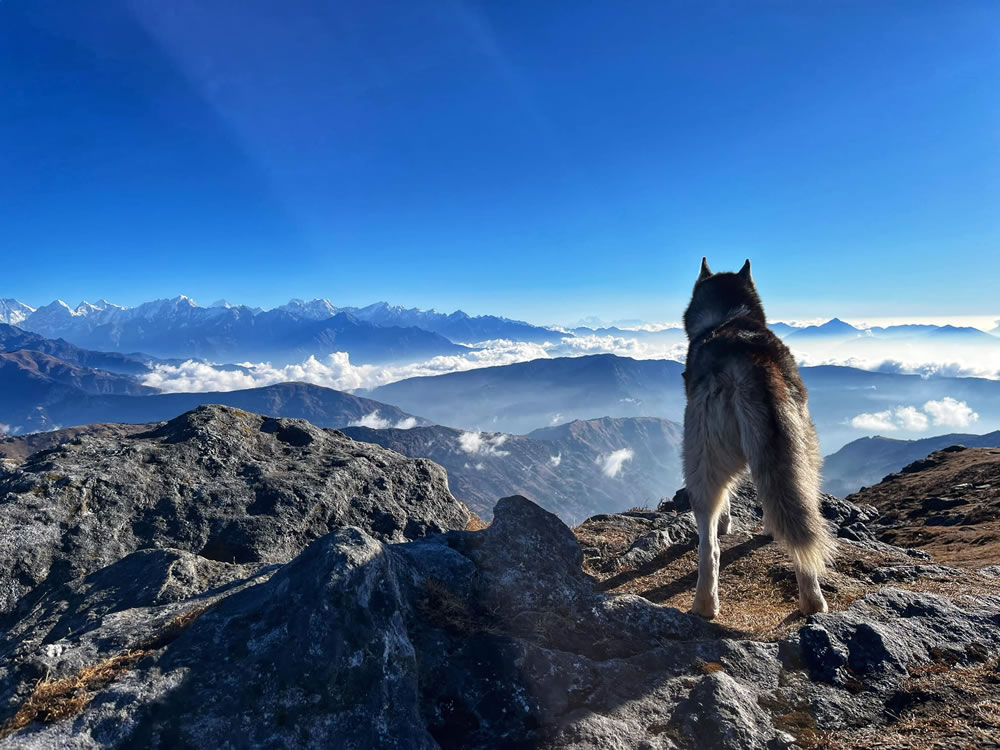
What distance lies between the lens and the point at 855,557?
32.7ft

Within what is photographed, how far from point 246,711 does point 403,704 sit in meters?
1.22

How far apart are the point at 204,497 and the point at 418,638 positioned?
254 inches

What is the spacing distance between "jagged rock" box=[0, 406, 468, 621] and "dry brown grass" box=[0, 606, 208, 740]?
4.28 m

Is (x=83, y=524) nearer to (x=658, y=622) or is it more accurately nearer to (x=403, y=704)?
(x=403, y=704)

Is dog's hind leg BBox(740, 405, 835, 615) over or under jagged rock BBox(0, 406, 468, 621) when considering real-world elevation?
over

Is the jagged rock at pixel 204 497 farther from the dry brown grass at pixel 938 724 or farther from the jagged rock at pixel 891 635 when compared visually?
the dry brown grass at pixel 938 724

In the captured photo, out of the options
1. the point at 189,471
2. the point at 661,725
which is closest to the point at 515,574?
the point at 661,725

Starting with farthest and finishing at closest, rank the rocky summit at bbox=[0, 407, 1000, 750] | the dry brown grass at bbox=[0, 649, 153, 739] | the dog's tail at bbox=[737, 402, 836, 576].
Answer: the dog's tail at bbox=[737, 402, 836, 576]
the rocky summit at bbox=[0, 407, 1000, 750]
the dry brown grass at bbox=[0, 649, 153, 739]

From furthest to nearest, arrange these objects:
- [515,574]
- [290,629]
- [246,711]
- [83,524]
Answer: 1. [83,524]
2. [515,574]
3. [290,629]
4. [246,711]

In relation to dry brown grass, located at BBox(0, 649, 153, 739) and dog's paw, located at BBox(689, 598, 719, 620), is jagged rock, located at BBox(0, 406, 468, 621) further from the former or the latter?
dog's paw, located at BBox(689, 598, 719, 620)

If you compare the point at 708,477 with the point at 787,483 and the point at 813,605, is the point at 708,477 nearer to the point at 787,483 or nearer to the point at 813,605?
the point at 787,483

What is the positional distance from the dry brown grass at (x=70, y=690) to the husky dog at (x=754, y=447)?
6925 mm

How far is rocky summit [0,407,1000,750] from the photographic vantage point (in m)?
3.88

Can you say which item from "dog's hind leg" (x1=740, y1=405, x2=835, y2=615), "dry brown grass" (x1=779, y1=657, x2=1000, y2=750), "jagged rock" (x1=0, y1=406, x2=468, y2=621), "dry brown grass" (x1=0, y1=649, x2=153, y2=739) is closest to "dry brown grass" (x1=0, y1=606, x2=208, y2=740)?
"dry brown grass" (x1=0, y1=649, x2=153, y2=739)
